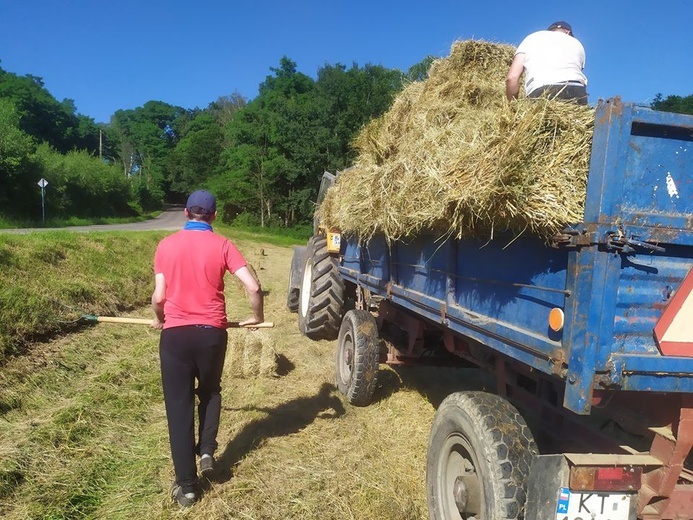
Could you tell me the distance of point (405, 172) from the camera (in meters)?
2.96

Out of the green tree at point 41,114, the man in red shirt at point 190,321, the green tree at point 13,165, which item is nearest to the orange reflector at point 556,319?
the man in red shirt at point 190,321

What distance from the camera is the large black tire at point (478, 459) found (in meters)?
2.13

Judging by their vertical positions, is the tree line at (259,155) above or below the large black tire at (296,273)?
above

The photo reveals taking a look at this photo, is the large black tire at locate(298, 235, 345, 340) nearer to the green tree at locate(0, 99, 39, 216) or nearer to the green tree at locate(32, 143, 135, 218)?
the green tree at locate(0, 99, 39, 216)

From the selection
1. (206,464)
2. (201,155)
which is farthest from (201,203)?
(201,155)

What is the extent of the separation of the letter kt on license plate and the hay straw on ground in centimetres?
→ 101

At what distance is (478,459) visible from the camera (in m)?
2.27

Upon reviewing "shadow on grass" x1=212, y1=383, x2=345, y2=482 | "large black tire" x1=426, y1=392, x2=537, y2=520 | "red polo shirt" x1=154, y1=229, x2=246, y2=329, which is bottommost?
"shadow on grass" x1=212, y1=383, x2=345, y2=482

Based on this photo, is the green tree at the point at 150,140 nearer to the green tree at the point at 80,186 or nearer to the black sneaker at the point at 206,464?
the green tree at the point at 80,186

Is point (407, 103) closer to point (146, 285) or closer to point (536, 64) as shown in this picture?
point (536, 64)

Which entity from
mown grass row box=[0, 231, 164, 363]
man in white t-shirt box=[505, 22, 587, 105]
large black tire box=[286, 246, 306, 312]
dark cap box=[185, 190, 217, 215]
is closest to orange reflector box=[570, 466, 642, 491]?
man in white t-shirt box=[505, 22, 587, 105]

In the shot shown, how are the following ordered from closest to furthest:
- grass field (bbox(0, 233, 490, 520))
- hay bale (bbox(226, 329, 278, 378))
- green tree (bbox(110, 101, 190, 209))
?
1. grass field (bbox(0, 233, 490, 520))
2. hay bale (bbox(226, 329, 278, 378))
3. green tree (bbox(110, 101, 190, 209))

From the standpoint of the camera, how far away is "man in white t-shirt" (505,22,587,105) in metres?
2.94

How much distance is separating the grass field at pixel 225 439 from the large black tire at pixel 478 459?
0.52 metres
